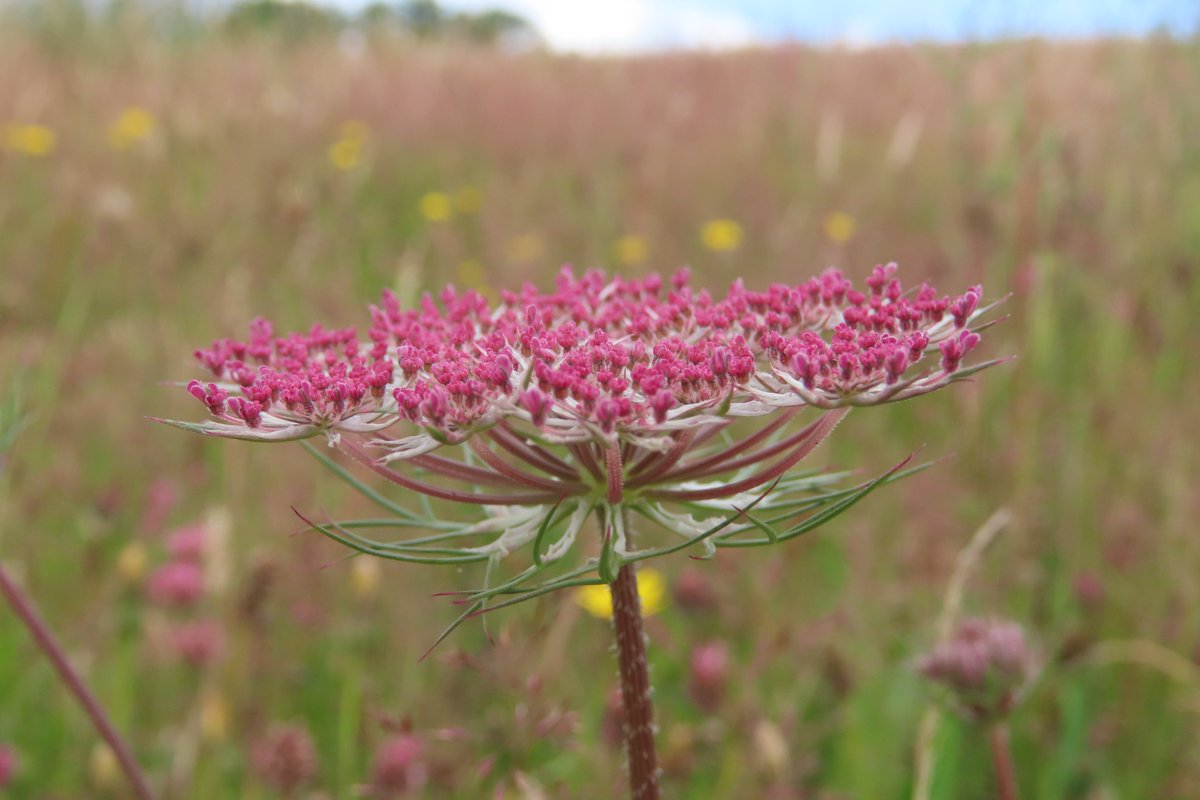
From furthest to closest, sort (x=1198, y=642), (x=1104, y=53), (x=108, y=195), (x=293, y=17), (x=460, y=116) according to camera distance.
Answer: (x=293, y=17) < (x=460, y=116) < (x=1104, y=53) < (x=108, y=195) < (x=1198, y=642)

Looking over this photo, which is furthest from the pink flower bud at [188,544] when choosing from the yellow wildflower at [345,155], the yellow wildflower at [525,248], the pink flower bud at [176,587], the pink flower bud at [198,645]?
the yellow wildflower at [345,155]

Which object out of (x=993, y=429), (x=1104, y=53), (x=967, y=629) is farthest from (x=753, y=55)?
(x=967, y=629)

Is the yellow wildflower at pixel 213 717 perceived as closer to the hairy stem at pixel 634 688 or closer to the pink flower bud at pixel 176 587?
the pink flower bud at pixel 176 587

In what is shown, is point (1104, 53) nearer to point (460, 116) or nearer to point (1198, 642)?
point (460, 116)

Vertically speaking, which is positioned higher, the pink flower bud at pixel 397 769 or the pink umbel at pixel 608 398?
the pink umbel at pixel 608 398

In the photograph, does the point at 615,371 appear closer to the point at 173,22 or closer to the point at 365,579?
the point at 365,579

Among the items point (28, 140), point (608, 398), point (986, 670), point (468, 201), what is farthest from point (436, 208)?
point (608, 398)
